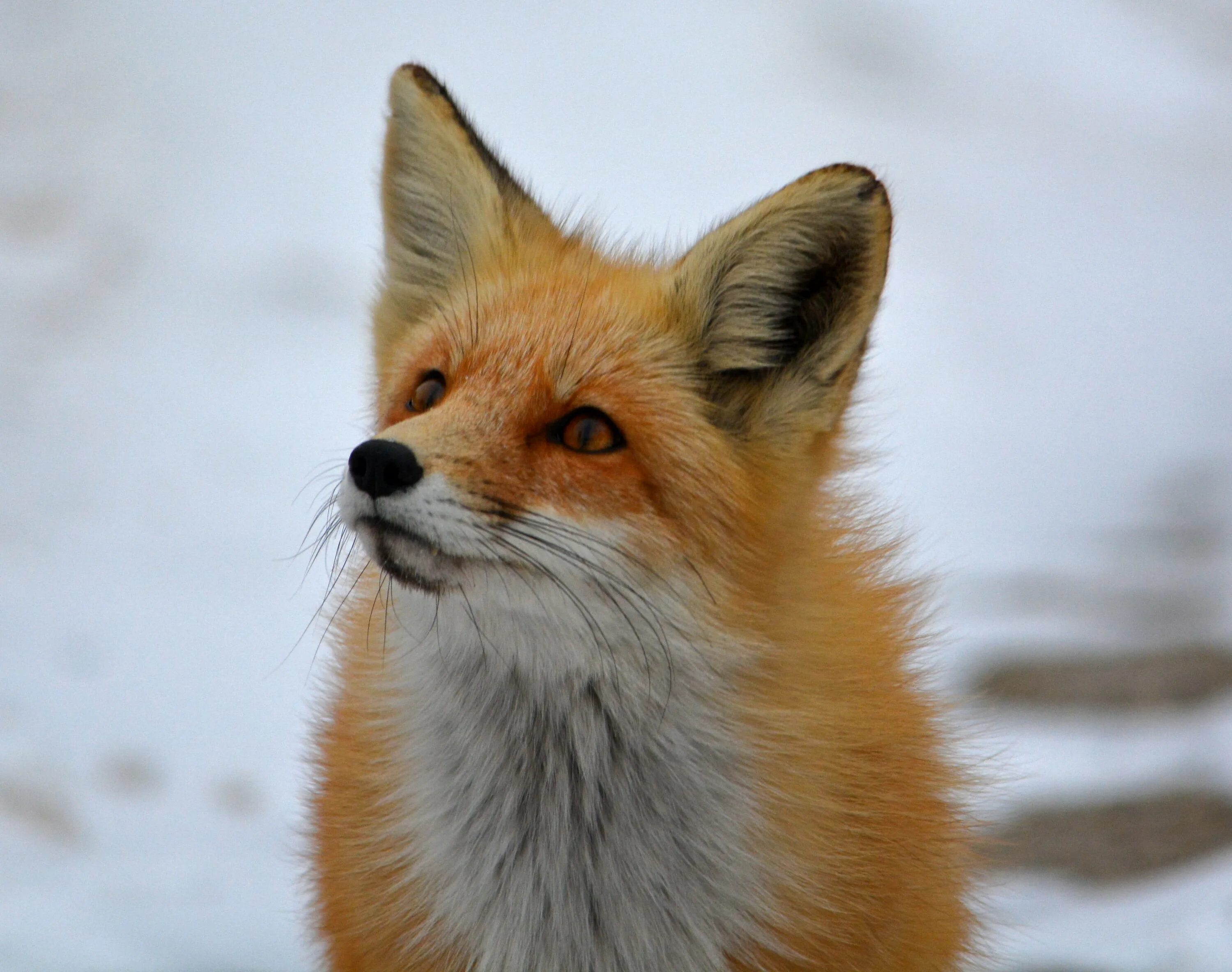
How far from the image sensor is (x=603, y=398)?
1.61 meters

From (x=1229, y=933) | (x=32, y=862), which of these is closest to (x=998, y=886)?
(x=1229, y=933)

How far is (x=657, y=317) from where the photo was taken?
178cm

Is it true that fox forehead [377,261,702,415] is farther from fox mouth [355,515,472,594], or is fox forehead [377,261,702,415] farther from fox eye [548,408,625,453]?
fox mouth [355,515,472,594]

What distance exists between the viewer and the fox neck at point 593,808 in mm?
1592

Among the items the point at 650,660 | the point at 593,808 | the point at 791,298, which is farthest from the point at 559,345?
the point at 593,808

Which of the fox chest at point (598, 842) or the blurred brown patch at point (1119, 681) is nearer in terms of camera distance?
the fox chest at point (598, 842)

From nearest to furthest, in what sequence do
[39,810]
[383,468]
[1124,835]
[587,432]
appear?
[383,468] → [587,432] → [39,810] → [1124,835]

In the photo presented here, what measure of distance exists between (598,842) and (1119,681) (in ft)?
7.92

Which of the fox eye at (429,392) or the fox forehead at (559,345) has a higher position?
the fox forehead at (559,345)

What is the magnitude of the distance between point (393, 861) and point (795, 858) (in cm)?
59

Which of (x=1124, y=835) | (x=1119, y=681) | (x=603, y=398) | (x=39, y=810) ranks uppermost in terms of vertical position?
(x=603, y=398)

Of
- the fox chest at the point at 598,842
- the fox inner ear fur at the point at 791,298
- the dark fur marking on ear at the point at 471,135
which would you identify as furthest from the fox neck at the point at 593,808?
the dark fur marking on ear at the point at 471,135

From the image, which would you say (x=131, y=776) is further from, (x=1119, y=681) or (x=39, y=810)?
(x=1119, y=681)

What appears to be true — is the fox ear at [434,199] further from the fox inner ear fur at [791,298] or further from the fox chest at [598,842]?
the fox chest at [598,842]
